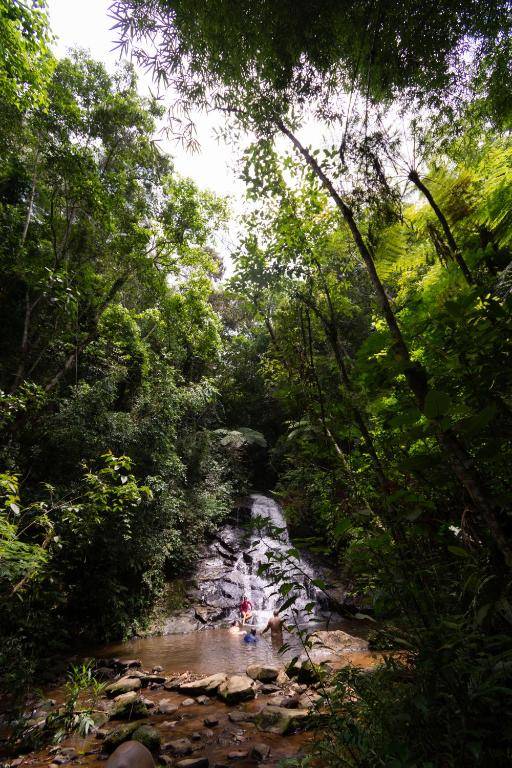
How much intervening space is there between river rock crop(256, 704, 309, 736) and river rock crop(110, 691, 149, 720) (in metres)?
1.57

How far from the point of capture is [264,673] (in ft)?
18.5

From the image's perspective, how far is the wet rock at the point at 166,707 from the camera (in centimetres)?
480

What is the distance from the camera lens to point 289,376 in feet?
9.24

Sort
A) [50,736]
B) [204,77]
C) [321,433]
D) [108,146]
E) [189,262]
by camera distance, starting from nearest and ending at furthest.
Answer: [321,433], [204,77], [50,736], [108,146], [189,262]

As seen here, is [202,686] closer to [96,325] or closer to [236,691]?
[236,691]

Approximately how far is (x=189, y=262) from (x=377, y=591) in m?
10.2

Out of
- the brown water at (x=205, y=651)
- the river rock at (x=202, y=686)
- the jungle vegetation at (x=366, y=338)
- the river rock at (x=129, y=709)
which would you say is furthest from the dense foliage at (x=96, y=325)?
the river rock at (x=202, y=686)

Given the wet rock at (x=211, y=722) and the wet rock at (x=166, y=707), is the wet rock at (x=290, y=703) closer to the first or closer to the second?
the wet rock at (x=211, y=722)

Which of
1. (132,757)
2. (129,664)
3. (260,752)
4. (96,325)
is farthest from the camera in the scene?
(96,325)

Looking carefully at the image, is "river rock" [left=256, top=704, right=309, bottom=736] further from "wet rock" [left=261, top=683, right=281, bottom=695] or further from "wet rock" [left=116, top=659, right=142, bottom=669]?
"wet rock" [left=116, top=659, right=142, bottom=669]

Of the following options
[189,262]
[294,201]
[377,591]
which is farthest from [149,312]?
[377,591]

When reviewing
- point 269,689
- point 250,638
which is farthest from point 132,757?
point 250,638

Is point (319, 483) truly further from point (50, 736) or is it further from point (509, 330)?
point (50, 736)

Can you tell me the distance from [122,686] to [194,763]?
106 inches
